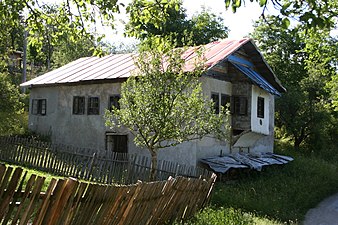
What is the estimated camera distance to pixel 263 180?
1759 cm

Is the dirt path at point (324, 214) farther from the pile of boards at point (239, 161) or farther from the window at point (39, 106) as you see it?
the window at point (39, 106)

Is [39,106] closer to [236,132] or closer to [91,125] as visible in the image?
[91,125]

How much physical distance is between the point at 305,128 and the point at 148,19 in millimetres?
24201

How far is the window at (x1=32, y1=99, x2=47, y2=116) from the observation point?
22922 millimetres

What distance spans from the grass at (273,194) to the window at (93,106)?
771cm

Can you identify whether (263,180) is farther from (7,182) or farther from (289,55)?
(289,55)

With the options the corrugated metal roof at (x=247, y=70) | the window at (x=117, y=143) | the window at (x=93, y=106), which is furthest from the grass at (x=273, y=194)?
the window at (x=93, y=106)

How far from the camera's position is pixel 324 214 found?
13.9m

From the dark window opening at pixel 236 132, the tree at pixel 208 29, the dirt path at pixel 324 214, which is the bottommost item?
the dirt path at pixel 324 214

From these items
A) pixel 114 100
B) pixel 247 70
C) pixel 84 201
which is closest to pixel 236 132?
pixel 247 70

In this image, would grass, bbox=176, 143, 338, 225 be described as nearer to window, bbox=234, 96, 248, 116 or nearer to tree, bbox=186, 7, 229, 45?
window, bbox=234, 96, 248, 116

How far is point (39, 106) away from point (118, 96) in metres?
6.73

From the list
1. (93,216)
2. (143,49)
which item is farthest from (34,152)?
(93,216)

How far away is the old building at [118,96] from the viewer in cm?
1798
